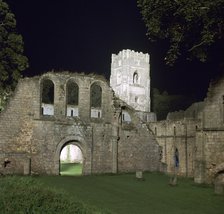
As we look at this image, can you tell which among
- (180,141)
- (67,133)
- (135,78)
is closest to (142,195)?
(67,133)

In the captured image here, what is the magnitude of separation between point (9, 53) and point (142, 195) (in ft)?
50.4

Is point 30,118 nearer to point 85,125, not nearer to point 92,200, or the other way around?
point 85,125

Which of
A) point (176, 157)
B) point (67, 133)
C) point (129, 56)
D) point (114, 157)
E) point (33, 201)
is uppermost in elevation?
point (129, 56)

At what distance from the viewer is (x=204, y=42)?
17.2 m

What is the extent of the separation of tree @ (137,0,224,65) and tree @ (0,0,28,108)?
481 inches

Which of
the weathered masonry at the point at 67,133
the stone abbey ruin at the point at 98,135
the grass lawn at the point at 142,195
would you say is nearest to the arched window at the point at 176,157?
the stone abbey ruin at the point at 98,135

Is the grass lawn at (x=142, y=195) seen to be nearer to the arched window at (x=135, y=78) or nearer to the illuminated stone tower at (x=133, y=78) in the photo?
the illuminated stone tower at (x=133, y=78)

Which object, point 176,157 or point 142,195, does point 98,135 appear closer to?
point 176,157

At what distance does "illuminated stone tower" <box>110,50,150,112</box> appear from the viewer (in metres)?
78.7

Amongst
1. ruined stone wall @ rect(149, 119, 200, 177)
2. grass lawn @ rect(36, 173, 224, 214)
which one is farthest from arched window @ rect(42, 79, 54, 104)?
grass lawn @ rect(36, 173, 224, 214)

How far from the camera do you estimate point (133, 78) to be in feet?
266

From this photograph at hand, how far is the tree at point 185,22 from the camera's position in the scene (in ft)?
53.6

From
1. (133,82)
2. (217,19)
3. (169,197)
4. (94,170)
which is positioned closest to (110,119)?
(94,170)

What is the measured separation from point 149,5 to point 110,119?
11.1 m
